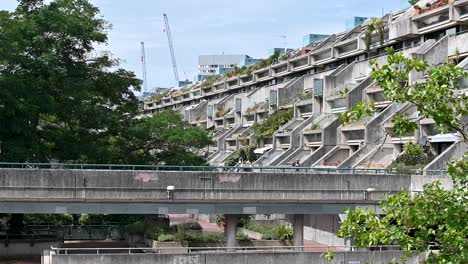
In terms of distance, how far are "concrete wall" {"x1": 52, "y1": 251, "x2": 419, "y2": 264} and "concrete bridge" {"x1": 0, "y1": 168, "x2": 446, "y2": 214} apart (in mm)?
2584

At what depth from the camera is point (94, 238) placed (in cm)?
4141

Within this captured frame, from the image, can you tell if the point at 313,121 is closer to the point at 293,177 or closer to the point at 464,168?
the point at 293,177

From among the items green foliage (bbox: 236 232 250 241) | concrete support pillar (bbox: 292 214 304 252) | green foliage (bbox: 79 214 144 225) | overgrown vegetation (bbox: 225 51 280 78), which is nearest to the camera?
concrete support pillar (bbox: 292 214 304 252)

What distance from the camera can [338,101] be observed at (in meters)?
64.2

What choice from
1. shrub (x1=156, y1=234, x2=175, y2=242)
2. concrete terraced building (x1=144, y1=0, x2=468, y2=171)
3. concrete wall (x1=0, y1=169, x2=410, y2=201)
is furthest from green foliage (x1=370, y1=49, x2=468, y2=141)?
concrete terraced building (x1=144, y1=0, x2=468, y2=171)

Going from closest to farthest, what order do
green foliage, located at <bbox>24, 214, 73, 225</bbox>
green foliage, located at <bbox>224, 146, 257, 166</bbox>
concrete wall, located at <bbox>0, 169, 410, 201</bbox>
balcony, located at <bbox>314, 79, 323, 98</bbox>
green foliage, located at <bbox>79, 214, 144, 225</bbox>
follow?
concrete wall, located at <bbox>0, 169, 410, 201</bbox>, green foliage, located at <bbox>24, 214, 73, 225</bbox>, green foliage, located at <bbox>79, 214, 144, 225</bbox>, balcony, located at <bbox>314, 79, 323, 98</bbox>, green foliage, located at <bbox>224, 146, 257, 166</bbox>

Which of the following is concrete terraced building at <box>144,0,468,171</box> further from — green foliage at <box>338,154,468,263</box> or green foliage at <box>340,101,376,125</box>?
green foliage at <box>340,101,376,125</box>

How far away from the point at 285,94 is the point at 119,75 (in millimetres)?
38743

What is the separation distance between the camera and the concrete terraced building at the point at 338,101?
51.4m

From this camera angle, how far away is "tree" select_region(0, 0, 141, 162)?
36125 mm

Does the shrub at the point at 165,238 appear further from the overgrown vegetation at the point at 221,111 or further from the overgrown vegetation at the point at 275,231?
the overgrown vegetation at the point at 221,111

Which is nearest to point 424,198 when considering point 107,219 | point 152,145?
point 152,145

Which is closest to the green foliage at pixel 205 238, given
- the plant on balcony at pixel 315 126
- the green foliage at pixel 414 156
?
the green foliage at pixel 414 156

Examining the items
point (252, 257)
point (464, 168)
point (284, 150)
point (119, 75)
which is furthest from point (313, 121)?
point (464, 168)
